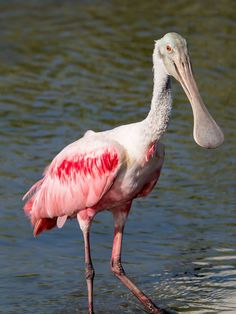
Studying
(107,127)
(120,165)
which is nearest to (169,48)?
(120,165)

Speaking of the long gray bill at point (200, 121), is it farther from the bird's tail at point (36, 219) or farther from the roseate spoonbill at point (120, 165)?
the bird's tail at point (36, 219)

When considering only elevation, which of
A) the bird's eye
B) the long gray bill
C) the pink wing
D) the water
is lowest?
the water

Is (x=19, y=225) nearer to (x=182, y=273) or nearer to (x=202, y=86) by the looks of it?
(x=182, y=273)

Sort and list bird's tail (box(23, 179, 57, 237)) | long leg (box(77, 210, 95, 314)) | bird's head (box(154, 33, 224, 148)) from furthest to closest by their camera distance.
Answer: bird's tail (box(23, 179, 57, 237))
long leg (box(77, 210, 95, 314))
bird's head (box(154, 33, 224, 148))

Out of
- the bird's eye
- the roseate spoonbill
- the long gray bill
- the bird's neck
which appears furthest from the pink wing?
the bird's eye

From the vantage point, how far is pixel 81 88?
1471 cm

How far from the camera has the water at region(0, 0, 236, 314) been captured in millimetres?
9195

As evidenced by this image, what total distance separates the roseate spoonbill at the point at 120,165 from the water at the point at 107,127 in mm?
461

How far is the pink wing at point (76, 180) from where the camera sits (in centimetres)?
842

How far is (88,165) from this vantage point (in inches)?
341

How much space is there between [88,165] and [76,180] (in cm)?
21

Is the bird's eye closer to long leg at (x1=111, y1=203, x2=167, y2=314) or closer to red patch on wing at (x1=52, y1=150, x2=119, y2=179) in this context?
red patch on wing at (x1=52, y1=150, x2=119, y2=179)

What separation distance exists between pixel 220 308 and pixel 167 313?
1.31ft

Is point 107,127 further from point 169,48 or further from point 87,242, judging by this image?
point 169,48
